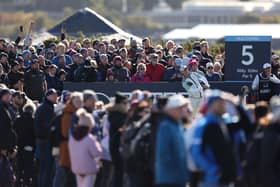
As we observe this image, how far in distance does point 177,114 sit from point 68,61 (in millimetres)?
13453

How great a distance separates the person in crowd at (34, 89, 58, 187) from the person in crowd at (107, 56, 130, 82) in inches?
201

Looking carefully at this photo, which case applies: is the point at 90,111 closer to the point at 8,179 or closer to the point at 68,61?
the point at 8,179

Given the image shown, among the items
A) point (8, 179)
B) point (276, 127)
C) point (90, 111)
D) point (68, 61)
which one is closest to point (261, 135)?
point (276, 127)

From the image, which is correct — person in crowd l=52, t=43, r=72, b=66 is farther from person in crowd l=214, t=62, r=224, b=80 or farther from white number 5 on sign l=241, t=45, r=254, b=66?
white number 5 on sign l=241, t=45, r=254, b=66

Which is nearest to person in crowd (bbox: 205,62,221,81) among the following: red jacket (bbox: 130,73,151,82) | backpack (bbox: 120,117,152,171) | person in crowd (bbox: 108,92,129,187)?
red jacket (bbox: 130,73,151,82)

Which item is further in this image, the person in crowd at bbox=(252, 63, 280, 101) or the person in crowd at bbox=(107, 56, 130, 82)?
the person in crowd at bbox=(107, 56, 130, 82)

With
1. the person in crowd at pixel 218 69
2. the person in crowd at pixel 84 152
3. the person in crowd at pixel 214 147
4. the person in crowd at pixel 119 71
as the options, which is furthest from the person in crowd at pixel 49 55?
the person in crowd at pixel 214 147

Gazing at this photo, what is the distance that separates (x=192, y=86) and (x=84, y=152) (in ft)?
23.4

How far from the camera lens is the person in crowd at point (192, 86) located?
88.9 feet

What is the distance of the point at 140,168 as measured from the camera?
63.9ft

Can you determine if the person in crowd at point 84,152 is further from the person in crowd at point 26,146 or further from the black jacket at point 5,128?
the person in crowd at point 26,146

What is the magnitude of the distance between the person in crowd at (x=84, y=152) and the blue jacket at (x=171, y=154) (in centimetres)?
275

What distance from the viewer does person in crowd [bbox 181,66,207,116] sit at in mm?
27109

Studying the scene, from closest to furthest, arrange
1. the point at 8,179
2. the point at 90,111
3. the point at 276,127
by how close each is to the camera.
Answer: the point at 276,127 < the point at 90,111 < the point at 8,179
